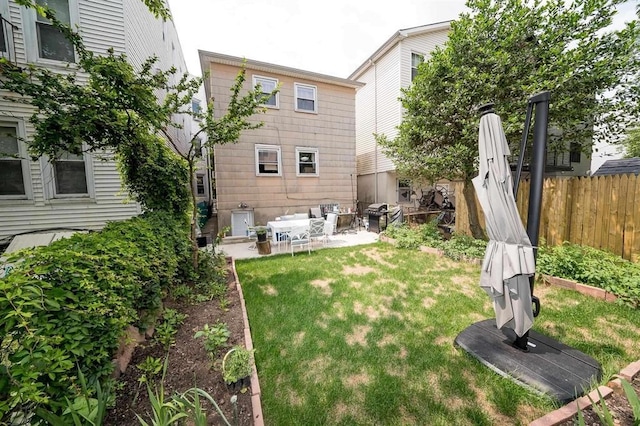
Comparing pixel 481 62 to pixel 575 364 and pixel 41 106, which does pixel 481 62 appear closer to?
pixel 575 364

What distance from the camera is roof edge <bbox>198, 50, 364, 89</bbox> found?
916 cm

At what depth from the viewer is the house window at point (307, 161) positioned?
11008 millimetres

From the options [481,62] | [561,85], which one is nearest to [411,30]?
[481,62]

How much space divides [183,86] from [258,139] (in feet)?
19.7

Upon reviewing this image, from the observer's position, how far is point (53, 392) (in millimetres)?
1461

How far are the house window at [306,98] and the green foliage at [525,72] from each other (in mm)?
5406

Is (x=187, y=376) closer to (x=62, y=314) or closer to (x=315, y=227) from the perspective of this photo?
(x=62, y=314)

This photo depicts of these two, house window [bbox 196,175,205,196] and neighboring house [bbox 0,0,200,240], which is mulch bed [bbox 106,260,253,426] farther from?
house window [bbox 196,175,205,196]

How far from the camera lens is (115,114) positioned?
11.9ft

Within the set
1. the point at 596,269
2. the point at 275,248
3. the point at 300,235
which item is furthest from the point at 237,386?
the point at 596,269

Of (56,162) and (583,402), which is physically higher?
(56,162)

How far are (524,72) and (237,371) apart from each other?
27.1 feet

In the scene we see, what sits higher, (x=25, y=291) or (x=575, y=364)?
(x=25, y=291)

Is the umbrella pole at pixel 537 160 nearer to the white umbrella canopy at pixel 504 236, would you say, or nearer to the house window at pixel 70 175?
the white umbrella canopy at pixel 504 236
